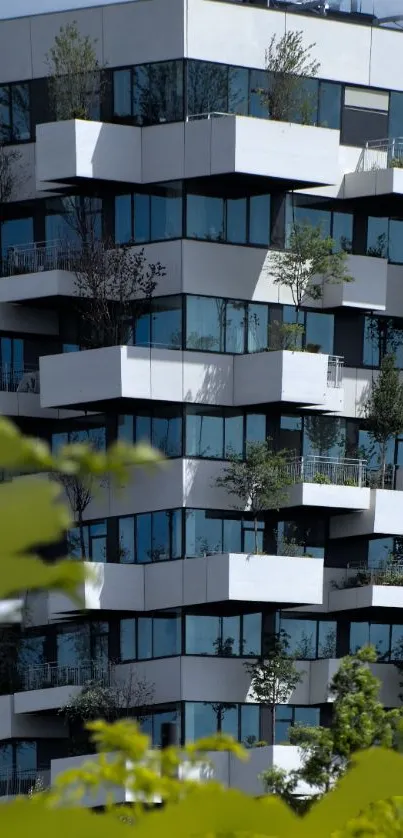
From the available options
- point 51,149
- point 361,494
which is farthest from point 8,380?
point 361,494

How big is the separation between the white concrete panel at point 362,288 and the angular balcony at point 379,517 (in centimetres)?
391

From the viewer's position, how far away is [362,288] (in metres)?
38.1

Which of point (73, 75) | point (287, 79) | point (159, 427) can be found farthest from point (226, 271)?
point (73, 75)

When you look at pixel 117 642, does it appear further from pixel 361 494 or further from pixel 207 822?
pixel 207 822

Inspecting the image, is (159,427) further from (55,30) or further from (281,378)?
(55,30)

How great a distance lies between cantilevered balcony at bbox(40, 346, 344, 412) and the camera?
36.1 m

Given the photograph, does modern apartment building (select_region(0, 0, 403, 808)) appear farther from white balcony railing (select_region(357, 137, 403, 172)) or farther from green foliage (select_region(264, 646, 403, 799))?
green foliage (select_region(264, 646, 403, 799))

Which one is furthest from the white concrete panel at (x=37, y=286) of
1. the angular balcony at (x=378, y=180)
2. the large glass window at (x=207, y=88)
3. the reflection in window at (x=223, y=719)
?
the reflection in window at (x=223, y=719)

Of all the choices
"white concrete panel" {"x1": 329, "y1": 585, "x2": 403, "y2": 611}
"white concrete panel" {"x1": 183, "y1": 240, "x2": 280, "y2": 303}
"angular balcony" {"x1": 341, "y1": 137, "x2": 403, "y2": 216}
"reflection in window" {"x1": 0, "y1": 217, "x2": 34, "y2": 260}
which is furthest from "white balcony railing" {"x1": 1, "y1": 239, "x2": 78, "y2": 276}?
"white concrete panel" {"x1": 329, "y1": 585, "x2": 403, "y2": 611}

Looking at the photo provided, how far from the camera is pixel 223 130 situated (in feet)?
120

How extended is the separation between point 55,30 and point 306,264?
23.9 feet

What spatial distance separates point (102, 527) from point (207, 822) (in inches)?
1443

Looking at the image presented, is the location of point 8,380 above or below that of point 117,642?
above

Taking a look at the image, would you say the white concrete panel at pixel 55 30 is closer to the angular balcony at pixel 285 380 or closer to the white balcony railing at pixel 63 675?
the angular balcony at pixel 285 380
